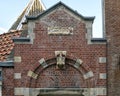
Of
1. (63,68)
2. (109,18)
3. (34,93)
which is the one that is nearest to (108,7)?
(109,18)

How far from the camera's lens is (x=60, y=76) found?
1869 cm

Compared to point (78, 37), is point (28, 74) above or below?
below

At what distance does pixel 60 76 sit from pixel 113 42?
2.55 m

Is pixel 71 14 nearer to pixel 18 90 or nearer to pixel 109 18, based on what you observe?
pixel 109 18

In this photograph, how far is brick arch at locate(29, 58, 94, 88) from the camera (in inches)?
733

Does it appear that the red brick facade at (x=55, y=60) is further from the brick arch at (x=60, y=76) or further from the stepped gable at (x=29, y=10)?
the stepped gable at (x=29, y=10)

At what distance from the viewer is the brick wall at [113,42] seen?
18.7 m

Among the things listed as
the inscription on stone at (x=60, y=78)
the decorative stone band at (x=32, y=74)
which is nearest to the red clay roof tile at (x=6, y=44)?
the decorative stone band at (x=32, y=74)

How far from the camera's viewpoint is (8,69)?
18859 millimetres

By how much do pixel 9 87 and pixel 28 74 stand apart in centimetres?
91

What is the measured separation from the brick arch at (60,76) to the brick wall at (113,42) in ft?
3.16

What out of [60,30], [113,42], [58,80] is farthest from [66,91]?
[113,42]

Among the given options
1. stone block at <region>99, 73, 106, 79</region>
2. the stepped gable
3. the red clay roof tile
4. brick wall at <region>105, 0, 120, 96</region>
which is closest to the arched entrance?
stone block at <region>99, 73, 106, 79</region>

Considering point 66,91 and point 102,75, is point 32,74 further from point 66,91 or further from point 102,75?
point 102,75
